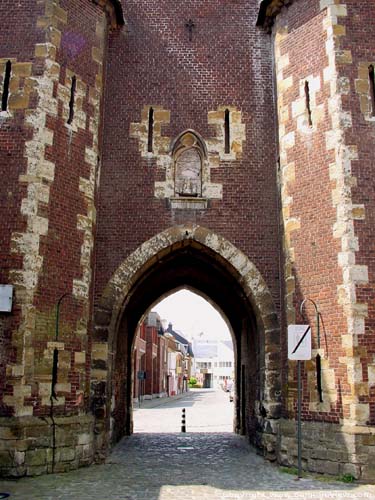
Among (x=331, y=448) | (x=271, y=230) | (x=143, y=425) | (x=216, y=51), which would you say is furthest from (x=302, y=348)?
(x=143, y=425)

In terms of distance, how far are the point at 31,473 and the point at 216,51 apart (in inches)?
408

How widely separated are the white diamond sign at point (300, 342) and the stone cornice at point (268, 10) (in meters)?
7.81

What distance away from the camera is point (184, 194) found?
13539 mm

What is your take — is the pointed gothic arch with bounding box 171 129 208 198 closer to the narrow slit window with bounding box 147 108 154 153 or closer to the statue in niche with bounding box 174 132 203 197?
the statue in niche with bounding box 174 132 203 197

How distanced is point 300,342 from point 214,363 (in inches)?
4407

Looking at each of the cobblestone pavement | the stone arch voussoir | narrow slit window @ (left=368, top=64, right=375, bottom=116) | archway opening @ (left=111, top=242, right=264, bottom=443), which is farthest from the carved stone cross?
the cobblestone pavement

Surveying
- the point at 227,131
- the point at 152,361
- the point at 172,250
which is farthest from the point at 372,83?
the point at 152,361

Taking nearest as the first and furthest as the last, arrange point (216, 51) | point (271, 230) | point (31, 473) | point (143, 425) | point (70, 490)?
1. point (70, 490)
2. point (31, 473)
3. point (271, 230)
4. point (216, 51)
5. point (143, 425)

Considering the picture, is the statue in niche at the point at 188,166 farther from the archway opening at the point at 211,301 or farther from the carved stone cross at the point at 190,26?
the carved stone cross at the point at 190,26

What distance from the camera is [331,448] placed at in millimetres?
10594

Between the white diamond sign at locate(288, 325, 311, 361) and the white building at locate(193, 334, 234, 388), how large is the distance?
10512cm

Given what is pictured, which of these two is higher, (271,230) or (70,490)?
(271,230)

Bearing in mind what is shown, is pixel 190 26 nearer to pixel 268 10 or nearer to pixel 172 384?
pixel 268 10

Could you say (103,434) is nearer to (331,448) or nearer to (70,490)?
(70,490)
